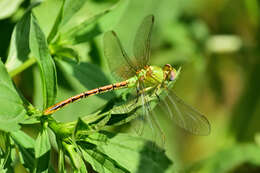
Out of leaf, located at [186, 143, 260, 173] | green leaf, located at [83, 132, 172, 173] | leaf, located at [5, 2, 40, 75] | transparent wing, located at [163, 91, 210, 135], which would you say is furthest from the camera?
leaf, located at [186, 143, 260, 173]

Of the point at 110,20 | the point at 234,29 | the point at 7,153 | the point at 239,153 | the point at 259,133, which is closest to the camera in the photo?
the point at 7,153

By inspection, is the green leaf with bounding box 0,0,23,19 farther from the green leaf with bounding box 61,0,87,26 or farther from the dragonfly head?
the dragonfly head

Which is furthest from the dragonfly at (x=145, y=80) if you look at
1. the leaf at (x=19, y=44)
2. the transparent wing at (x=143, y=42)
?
the leaf at (x=19, y=44)

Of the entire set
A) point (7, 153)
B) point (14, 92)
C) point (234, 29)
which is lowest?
point (234, 29)

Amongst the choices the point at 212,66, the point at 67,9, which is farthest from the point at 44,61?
the point at 212,66

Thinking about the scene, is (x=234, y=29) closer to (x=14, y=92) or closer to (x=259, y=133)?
(x=259, y=133)

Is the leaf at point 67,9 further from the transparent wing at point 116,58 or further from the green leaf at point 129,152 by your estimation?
the green leaf at point 129,152

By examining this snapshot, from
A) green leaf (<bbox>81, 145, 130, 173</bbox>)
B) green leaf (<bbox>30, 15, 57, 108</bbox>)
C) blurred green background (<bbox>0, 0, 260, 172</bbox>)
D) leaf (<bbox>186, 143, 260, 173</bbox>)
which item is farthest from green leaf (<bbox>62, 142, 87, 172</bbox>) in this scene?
leaf (<bbox>186, 143, 260, 173</bbox>)

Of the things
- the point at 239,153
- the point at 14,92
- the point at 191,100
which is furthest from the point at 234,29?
the point at 14,92
